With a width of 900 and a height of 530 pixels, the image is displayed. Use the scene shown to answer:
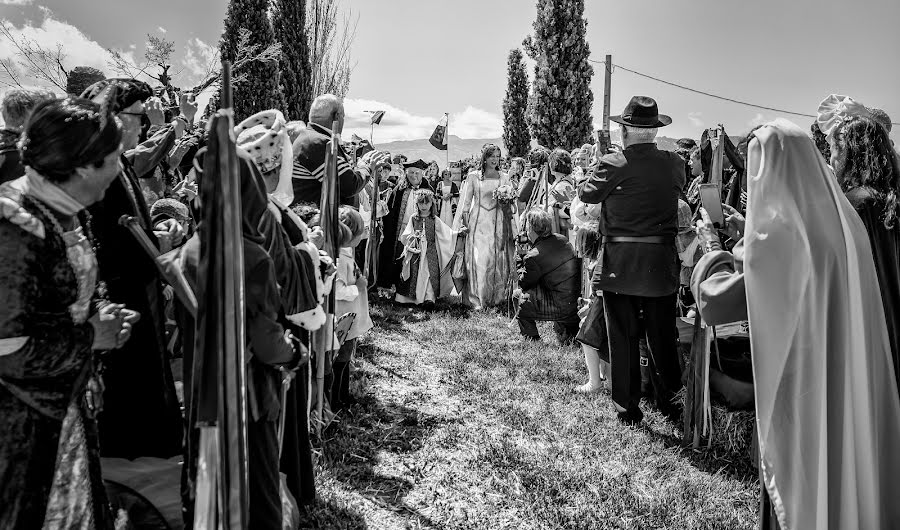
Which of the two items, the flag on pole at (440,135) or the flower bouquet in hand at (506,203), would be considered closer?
the flower bouquet in hand at (506,203)

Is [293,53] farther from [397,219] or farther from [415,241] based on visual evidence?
[415,241]

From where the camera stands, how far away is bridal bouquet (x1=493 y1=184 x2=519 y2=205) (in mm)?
8172

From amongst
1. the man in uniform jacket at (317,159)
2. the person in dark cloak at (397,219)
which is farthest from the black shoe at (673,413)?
the person in dark cloak at (397,219)

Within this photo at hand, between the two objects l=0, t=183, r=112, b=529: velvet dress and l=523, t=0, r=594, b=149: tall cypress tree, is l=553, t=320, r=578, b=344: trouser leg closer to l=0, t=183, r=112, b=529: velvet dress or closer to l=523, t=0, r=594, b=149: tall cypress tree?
l=0, t=183, r=112, b=529: velvet dress

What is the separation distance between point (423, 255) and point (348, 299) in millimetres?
4074

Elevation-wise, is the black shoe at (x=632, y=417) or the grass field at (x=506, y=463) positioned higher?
the black shoe at (x=632, y=417)

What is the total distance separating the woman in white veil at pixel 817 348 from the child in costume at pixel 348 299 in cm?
240

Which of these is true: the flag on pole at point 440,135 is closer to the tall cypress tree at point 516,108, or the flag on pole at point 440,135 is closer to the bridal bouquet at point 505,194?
the bridal bouquet at point 505,194

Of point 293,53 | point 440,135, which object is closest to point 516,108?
point 293,53

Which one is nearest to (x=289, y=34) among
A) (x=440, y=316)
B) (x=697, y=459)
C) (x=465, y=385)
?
(x=440, y=316)

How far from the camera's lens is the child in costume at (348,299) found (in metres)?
3.90

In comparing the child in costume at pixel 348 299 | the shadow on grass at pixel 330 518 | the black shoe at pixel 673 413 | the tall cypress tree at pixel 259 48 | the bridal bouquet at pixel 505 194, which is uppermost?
the tall cypress tree at pixel 259 48

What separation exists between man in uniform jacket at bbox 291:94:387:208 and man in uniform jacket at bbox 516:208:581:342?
8.36 ft

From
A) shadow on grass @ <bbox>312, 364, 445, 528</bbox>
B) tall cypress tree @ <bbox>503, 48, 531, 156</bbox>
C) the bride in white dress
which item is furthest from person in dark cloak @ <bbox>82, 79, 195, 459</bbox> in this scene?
tall cypress tree @ <bbox>503, 48, 531, 156</bbox>
